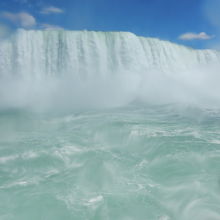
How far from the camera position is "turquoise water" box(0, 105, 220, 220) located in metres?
5.96

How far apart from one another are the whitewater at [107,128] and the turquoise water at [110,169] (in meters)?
0.03

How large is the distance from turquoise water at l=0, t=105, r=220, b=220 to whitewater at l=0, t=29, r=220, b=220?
0.03 m

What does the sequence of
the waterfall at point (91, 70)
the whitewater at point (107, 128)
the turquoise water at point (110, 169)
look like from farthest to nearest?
the waterfall at point (91, 70), the whitewater at point (107, 128), the turquoise water at point (110, 169)

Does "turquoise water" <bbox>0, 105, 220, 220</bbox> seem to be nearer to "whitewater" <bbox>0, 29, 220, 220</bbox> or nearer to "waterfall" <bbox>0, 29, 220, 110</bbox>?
"whitewater" <bbox>0, 29, 220, 220</bbox>

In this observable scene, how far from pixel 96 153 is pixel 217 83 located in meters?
17.5

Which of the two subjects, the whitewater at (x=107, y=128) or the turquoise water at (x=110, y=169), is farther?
the whitewater at (x=107, y=128)

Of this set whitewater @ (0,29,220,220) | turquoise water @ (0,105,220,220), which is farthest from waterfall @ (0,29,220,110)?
turquoise water @ (0,105,220,220)

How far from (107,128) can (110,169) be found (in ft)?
12.7

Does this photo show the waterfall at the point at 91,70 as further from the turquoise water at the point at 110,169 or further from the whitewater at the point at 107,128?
the turquoise water at the point at 110,169

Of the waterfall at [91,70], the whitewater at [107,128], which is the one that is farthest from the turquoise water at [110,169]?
the waterfall at [91,70]

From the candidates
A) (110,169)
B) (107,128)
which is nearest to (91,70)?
(107,128)

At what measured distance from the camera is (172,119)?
525 inches

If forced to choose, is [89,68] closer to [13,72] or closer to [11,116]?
[13,72]

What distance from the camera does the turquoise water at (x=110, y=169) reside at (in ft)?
19.6
